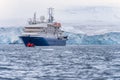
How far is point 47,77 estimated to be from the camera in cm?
2647

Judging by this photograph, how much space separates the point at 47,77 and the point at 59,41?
110 m

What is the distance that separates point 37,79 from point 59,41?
112 meters

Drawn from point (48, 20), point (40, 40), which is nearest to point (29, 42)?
point (40, 40)

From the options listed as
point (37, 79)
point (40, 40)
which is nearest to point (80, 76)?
point (37, 79)

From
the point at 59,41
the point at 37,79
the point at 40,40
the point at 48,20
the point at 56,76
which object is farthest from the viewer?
the point at 48,20

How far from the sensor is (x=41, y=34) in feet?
413

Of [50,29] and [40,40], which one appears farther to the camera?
[50,29]

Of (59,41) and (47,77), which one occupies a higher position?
(47,77)

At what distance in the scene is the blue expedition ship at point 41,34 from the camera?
12206cm

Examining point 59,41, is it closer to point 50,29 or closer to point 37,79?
point 50,29

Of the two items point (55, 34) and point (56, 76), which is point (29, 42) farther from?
point (56, 76)

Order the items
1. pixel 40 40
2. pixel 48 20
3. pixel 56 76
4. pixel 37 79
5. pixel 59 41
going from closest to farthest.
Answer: pixel 37 79, pixel 56 76, pixel 40 40, pixel 59 41, pixel 48 20

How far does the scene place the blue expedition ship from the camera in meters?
122

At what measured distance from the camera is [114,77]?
2675 cm
